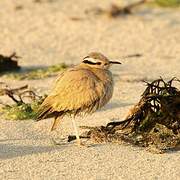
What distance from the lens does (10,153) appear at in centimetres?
611

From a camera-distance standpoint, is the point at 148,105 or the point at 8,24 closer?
the point at 148,105

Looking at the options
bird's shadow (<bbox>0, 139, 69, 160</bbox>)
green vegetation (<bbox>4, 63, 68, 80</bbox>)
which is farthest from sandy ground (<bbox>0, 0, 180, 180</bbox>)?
green vegetation (<bbox>4, 63, 68, 80</bbox>)

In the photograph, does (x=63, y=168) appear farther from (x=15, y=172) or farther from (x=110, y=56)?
(x=110, y=56)

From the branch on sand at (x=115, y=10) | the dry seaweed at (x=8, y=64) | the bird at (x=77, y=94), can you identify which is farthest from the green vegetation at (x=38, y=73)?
the branch on sand at (x=115, y=10)

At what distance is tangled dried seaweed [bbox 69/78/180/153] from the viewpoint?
20.9 ft

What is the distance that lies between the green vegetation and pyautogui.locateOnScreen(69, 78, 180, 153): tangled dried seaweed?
3.32 meters

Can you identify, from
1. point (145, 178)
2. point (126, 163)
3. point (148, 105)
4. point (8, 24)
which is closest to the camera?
point (145, 178)

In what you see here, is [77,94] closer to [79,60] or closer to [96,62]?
[96,62]

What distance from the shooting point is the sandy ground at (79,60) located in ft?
18.8

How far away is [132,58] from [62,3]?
402cm

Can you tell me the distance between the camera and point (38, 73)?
10000 millimetres

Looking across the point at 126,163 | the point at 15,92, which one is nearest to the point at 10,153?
the point at 126,163

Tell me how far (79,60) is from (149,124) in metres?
4.78

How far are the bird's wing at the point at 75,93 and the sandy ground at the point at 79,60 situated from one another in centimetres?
37
